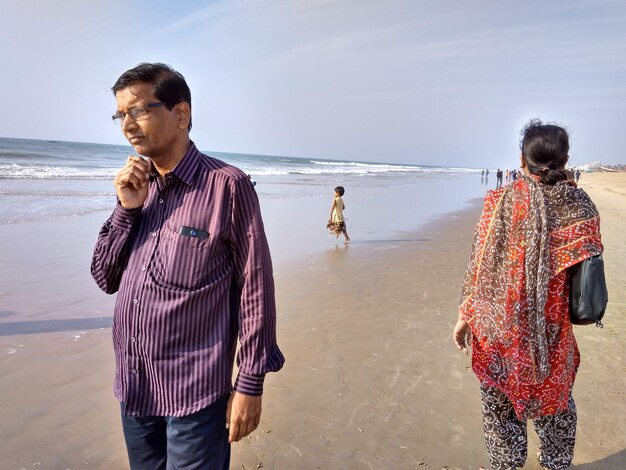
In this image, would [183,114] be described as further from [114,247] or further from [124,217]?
[114,247]

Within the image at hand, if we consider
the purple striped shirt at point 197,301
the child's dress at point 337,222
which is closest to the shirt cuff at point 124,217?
the purple striped shirt at point 197,301

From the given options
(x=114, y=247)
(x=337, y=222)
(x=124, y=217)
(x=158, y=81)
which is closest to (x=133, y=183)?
(x=124, y=217)

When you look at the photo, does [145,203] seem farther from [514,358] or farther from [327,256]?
[327,256]

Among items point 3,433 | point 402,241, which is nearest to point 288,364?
point 3,433

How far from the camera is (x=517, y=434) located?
231 cm

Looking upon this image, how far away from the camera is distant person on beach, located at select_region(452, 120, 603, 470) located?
201cm

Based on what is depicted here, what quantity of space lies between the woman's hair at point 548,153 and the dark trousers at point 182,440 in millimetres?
1756

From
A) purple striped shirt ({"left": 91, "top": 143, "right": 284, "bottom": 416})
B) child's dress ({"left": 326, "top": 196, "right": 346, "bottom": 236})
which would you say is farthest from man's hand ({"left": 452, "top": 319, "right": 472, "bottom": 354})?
child's dress ({"left": 326, "top": 196, "right": 346, "bottom": 236})

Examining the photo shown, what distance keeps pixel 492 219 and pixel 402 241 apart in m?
7.75

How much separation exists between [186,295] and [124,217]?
41 centimetres

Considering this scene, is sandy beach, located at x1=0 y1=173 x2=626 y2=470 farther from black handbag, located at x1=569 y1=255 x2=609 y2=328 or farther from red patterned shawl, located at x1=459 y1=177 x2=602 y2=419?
black handbag, located at x1=569 y1=255 x2=609 y2=328

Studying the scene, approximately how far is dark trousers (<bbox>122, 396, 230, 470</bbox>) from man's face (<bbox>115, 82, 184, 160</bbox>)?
3.13ft

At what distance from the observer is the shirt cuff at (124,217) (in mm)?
1607

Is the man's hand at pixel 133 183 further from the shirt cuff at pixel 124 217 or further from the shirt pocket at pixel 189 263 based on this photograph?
the shirt pocket at pixel 189 263
